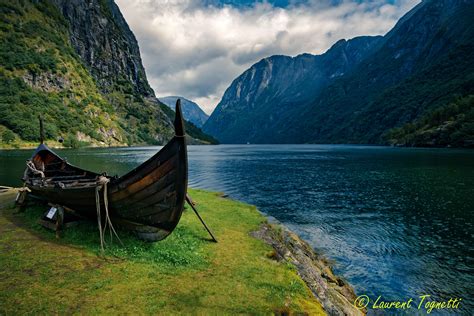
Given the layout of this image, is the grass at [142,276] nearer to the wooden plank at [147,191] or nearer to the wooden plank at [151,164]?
the wooden plank at [147,191]

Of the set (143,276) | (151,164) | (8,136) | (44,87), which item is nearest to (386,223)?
(151,164)

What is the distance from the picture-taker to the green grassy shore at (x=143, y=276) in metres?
7.60

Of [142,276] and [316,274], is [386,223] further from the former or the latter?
[142,276]

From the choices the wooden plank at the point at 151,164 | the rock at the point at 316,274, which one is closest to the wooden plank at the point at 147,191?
the wooden plank at the point at 151,164

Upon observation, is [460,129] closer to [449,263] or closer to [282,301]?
[449,263]

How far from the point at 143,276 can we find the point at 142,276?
0.03 m

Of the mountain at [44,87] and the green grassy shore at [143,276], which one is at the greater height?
the mountain at [44,87]

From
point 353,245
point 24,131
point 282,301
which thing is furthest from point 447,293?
point 24,131

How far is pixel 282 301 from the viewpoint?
827 cm

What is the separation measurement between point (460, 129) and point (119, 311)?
13550 cm

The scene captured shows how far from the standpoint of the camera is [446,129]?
373 ft

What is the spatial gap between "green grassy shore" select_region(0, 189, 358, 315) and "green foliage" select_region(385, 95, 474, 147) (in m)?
125

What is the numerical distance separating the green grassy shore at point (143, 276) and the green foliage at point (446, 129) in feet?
412

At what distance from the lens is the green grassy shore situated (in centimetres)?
760
